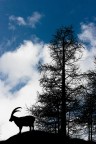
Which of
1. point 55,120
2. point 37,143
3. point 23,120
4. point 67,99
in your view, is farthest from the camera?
point 55,120

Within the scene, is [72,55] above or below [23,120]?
above

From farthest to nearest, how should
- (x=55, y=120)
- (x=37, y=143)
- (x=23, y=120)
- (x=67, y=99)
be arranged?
(x=55, y=120) < (x=67, y=99) < (x=23, y=120) < (x=37, y=143)

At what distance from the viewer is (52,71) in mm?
29531

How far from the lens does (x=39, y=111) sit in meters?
29.7

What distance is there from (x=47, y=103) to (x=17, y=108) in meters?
3.25

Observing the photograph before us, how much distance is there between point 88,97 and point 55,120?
365 centimetres

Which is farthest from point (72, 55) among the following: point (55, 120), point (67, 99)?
point (55, 120)

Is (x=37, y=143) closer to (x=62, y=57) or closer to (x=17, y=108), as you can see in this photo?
(x=17, y=108)

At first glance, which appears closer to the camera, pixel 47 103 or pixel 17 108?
pixel 17 108

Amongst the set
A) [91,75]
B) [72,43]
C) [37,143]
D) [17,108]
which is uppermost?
[72,43]

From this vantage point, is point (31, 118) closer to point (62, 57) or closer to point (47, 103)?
point (47, 103)

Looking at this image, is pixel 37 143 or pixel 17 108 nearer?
pixel 37 143

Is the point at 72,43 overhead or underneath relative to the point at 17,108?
overhead

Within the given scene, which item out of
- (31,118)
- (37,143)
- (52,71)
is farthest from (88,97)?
(37,143)
